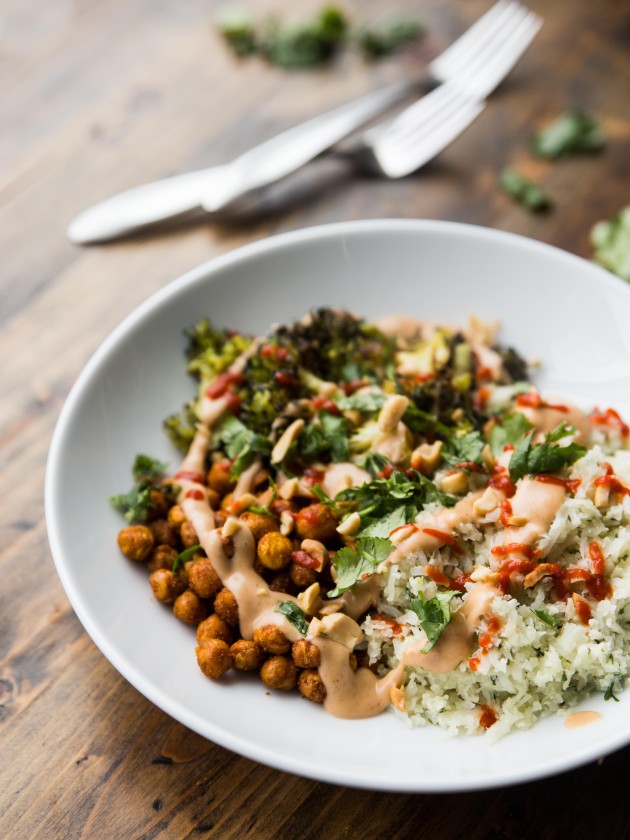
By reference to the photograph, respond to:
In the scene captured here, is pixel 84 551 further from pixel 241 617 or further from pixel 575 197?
pixel 575 197

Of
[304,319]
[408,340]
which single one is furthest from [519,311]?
[304,319]

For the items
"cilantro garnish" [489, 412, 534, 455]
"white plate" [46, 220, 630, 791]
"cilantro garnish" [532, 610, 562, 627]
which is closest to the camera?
"white plate" [46, 220, 630, 791]

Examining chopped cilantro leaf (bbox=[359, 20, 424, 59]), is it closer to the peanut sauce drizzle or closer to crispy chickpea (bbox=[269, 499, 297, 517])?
the peanut sauce drizzle

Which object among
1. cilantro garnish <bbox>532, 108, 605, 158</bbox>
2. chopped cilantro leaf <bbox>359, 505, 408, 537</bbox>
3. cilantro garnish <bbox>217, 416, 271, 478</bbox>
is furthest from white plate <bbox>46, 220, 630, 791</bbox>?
cilantro garnish <bbox>532, 108, 605, 158</bbox>

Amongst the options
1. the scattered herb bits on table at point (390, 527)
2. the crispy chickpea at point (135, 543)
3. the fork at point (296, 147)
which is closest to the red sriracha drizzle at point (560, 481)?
the scattered herb bits on table at point (390, 527)

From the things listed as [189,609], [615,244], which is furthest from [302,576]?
[615,244]
